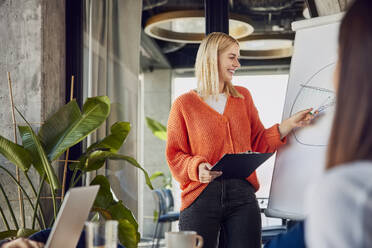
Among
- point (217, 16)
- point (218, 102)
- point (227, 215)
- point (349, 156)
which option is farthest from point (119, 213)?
point (349, 156)

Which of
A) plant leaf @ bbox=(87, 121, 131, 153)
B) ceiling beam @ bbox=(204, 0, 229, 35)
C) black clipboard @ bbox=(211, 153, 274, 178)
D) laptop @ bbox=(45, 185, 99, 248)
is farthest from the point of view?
ceiling beam @ bbox=(204, 0, 229, 35)

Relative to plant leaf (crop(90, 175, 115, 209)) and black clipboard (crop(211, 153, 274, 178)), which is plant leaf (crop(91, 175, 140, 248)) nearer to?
plant leaf (crop(90, 175, 115, 209))

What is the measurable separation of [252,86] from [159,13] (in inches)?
36.3

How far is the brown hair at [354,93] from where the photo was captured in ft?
2.01


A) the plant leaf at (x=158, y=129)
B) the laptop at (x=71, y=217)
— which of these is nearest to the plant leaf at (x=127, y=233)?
the laptop at (x=71, y=217)

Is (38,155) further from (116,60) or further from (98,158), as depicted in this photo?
(116,60)

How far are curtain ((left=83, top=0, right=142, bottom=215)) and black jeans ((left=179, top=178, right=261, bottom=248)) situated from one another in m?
1.16

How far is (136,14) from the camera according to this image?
3.24m

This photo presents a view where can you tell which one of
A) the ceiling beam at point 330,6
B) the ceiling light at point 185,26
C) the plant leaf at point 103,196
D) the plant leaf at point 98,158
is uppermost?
the ceiling beam at point 330,6

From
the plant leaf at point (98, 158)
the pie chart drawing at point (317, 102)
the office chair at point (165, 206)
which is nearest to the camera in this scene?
the pie chart drawing at point (317, 102)

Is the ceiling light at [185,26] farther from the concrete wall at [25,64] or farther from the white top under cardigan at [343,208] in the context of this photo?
the white top under cardigan at [343,208]

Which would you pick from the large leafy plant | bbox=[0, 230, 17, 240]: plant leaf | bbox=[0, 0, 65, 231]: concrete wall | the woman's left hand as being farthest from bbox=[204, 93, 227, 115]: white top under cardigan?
bbox=[0, 230, 17, 240]: plant leaf

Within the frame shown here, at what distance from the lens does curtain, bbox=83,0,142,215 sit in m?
3.17

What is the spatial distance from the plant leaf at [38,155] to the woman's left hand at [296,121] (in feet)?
3.84
